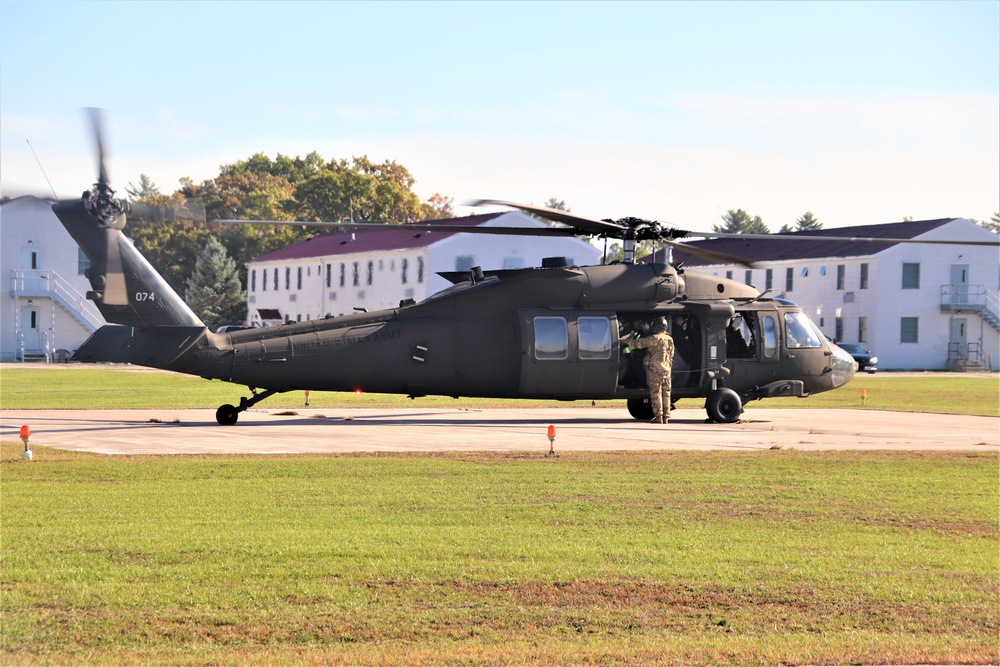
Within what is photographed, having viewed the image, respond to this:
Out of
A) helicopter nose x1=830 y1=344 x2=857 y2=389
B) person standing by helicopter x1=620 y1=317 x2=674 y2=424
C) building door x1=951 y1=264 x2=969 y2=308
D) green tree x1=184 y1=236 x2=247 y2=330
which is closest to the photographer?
person standing by helicopter x1=620 y1=317 x2=674 y2=424

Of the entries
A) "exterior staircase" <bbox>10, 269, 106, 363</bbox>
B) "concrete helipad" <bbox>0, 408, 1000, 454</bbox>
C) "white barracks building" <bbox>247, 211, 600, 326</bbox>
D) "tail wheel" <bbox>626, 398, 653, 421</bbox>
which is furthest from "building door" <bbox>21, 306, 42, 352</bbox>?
"tail wheel" <bbox>626, 398, 653, 421</bbox>

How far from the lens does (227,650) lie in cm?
866

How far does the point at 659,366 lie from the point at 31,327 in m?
66.8

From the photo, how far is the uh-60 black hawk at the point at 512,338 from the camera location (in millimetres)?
25203

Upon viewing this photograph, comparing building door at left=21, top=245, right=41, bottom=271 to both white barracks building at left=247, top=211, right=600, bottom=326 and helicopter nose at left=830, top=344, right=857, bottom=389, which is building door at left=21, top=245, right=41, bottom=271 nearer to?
white barracks building at left=247, top=211, right=600, bottom=326

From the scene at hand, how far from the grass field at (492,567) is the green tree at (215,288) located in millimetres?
93746

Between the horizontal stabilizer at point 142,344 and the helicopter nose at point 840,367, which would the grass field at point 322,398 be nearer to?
the helicopter nose at point 840,367

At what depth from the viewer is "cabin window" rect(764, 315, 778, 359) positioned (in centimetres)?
3006

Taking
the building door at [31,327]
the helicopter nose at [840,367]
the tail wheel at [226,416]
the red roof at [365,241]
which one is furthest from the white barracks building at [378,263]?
the tail wheel at [226,416]

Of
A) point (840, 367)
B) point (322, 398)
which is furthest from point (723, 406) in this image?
point (322, 398)

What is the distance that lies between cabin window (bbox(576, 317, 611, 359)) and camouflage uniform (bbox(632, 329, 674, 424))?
941mm

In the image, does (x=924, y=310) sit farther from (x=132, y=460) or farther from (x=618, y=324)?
(x=132, y=460)

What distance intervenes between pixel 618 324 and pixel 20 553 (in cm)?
1873

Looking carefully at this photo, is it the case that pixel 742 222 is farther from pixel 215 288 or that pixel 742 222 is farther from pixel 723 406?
pixel 723 406
